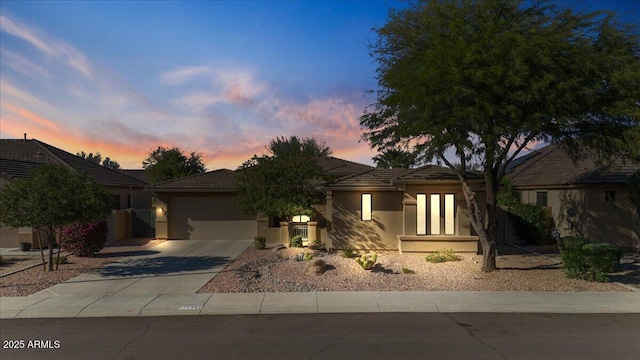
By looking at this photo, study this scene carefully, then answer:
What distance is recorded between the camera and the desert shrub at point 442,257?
15828mm

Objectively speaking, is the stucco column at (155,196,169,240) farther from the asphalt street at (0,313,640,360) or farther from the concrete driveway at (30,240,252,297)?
the asphalt street at (0,313,640,360)

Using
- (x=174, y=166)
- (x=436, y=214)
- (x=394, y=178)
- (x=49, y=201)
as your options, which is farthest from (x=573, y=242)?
(x=174, y=166)

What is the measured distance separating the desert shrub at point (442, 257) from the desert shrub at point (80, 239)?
42.0ft

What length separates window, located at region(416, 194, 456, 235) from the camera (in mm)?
17719

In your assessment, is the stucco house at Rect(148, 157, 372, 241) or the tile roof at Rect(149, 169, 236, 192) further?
the stucco house at Rect(148, 157, 372, 241)

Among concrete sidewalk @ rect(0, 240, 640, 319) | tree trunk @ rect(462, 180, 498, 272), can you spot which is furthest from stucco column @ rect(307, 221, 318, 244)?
tree trunk @ rect(462, 180, 498, 272)

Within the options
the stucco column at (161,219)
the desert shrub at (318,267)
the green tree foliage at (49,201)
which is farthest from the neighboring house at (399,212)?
the green tree foliage at (49,201)

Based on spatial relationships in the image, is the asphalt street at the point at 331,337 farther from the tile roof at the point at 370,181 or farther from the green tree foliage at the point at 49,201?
the tile roof at the point at 370,181

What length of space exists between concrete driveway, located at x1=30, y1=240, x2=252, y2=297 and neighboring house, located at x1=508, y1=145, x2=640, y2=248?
1457 centimetres

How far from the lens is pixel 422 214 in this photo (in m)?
17.8

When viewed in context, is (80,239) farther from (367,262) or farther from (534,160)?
(534,160)

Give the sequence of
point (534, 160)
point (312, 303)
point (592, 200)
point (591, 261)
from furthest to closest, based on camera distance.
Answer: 1. point (534, 160)
2. point (592, 200)
3. point (591, 261)
4. point (312, 303)

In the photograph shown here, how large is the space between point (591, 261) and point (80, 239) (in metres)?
17.7

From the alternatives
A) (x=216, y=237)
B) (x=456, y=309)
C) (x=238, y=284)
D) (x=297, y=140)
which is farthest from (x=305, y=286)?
(x=297, y=140)
